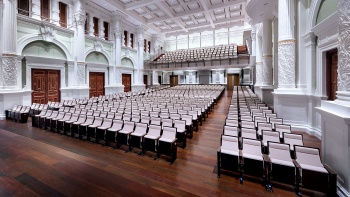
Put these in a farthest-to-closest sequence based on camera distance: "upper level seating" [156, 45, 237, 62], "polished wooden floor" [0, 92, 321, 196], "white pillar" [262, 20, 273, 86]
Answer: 1. "upper level seating" [156, 45, 237, 62]
2. "white pillar" [262, 20, 273, 86]
3. "polished wooden floor" [0, 92, 321, 196]

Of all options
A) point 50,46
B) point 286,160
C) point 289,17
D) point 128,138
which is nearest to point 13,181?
point 128,138

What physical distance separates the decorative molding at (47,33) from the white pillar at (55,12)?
2.61 feet

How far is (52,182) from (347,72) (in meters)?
4.76

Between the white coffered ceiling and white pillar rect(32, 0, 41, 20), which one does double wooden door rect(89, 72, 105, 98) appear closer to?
white pillar rect(32, 0, 41, 20)

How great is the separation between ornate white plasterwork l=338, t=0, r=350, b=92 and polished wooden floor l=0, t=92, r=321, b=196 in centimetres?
177

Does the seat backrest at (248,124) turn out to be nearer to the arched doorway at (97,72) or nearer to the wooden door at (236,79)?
the arched doorway at (97,72)

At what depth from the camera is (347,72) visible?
2.32 meters

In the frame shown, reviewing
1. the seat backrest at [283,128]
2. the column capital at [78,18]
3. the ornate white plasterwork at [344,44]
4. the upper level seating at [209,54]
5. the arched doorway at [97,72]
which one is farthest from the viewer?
the upper level seating at [209,54]

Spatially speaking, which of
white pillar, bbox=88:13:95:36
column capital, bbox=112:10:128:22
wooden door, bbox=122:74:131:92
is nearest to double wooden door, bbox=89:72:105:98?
wooden door, bbox=122:74:131:92

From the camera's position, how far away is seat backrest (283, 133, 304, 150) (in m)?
3.28

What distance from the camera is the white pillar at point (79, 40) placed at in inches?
461

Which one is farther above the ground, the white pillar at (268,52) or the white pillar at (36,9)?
the white pillar at (36,9)

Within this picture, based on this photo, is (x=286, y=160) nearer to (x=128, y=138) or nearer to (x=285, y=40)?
(x=128, y=138)

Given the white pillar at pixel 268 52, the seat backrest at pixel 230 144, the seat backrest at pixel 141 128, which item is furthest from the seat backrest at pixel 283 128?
the white pillar at pixel 268 52
